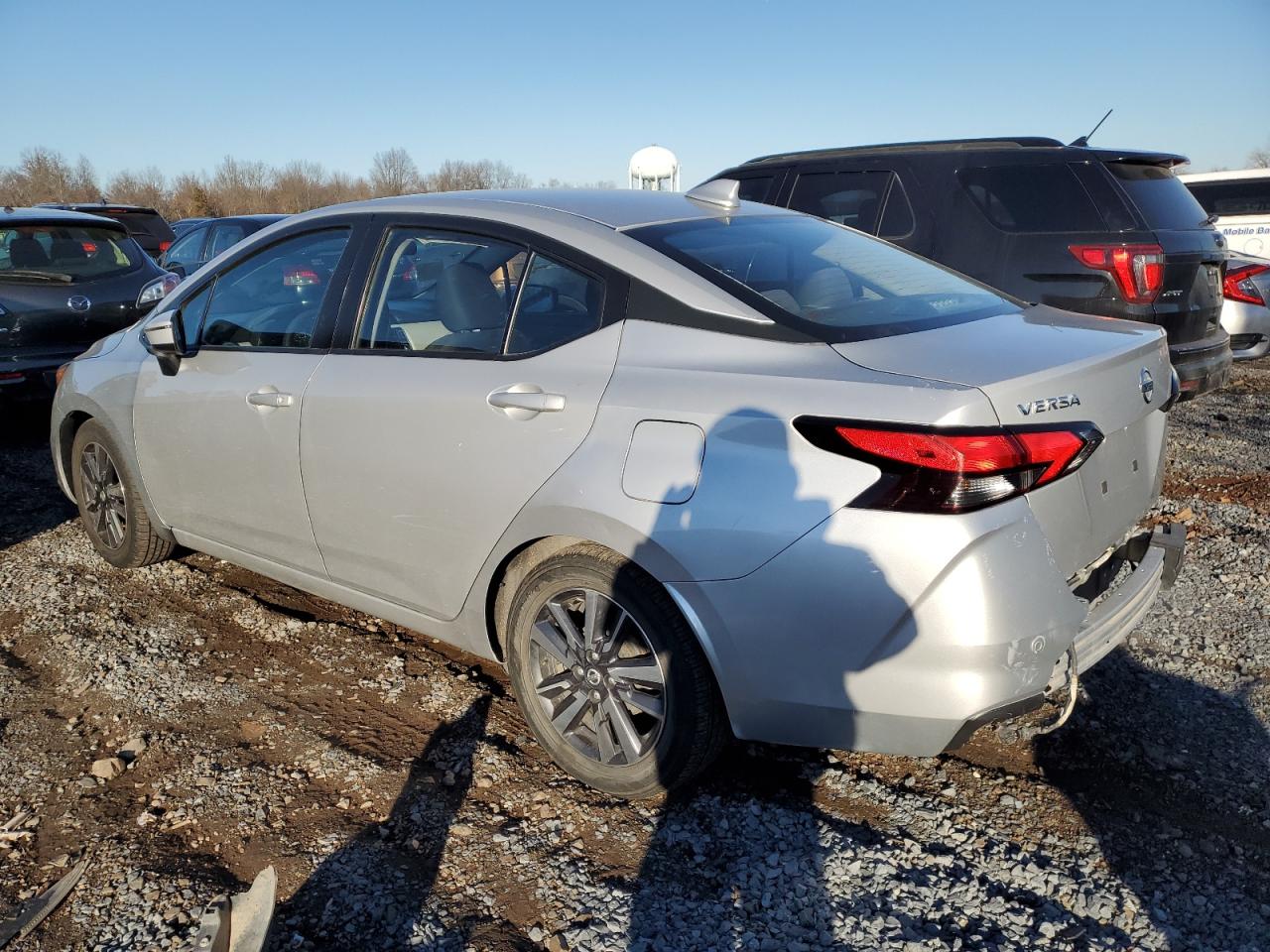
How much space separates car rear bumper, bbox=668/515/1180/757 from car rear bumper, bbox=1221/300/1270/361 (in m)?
7.03

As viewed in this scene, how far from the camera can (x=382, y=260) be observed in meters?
3.46

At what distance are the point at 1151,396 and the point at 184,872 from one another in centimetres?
298

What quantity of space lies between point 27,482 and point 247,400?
3.79m

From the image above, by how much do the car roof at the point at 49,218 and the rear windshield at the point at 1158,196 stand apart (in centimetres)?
766

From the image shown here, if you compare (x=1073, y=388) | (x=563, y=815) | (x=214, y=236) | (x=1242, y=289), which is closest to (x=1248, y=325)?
(x=1242, y=289)

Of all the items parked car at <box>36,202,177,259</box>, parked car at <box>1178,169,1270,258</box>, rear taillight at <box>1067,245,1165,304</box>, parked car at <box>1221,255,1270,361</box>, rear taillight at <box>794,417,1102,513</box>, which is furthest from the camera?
parked car at <box>36,202,177,259</box>

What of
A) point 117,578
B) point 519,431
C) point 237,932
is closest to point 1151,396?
point 519,431

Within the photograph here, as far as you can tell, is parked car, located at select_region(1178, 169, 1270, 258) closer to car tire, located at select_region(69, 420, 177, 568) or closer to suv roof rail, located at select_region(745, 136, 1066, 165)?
suv roof rail, located at select_region(745, 136, 1066, 165)

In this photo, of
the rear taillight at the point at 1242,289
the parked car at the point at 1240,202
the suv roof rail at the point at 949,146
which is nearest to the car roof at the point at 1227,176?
the parked car at the point at 1240,202

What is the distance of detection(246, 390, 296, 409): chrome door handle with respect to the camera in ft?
11.6

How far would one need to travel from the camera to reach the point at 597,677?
9.39 feet

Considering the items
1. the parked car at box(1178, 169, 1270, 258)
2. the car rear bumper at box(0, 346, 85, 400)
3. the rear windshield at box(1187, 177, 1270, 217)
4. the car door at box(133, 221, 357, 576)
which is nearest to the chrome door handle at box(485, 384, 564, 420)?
the car door at box(133, 221, 357, 576)

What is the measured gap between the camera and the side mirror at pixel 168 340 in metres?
4.01

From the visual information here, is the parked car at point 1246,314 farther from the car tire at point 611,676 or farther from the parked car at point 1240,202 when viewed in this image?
the car tire at point 611,676
